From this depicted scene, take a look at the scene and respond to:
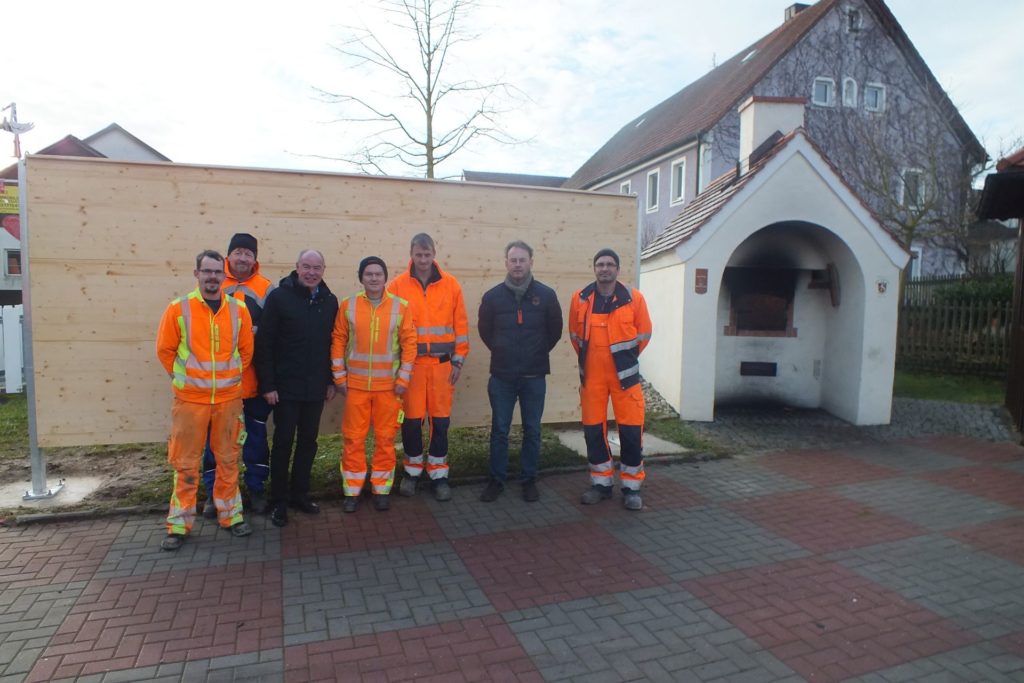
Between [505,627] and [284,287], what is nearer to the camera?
[505,627]

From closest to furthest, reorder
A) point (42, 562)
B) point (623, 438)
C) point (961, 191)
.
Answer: point (42, 562) → point (623, 438) → point (961, 191)

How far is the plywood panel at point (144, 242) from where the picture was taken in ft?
17.9

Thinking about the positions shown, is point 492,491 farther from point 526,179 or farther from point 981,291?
point 526,179

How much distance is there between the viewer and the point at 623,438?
18.5ft

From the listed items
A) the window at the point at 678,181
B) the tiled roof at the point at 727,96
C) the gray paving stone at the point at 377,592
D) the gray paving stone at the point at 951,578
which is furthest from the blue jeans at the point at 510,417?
the window at the point at 678,181

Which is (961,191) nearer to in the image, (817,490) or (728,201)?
(728,201)

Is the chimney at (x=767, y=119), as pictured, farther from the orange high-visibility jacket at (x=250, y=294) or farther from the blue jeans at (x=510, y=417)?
the orange high-visibility jacket at (x=250, y=294)

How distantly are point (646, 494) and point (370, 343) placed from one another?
9.18 feet

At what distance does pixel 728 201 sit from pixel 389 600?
275 inches

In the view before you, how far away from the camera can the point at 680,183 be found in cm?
2567

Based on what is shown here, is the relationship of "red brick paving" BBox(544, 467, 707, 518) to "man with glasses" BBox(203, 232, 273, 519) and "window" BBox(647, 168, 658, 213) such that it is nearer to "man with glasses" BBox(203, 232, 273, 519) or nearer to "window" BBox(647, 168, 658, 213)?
"man with glasses" BBox(203, 232, 273, 519)

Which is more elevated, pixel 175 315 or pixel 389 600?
pixel 175 315

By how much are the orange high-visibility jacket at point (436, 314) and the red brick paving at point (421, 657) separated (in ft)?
8.04

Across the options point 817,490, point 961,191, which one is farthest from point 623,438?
point 961,191
